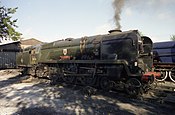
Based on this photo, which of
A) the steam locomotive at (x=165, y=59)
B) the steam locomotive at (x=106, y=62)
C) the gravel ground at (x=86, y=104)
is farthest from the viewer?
the steam locomotive at (x=165, y=59)

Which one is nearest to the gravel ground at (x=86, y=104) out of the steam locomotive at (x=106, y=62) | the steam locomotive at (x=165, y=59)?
the steam locomotive at (x=106, y=62)

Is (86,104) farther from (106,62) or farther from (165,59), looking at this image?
(165,59)

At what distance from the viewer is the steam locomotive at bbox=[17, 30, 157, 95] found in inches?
424

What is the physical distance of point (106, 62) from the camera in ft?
37.9

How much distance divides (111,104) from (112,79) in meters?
2.38

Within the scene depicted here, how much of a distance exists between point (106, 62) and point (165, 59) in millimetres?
6793

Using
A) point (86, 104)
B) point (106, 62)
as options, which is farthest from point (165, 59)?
point (86, 104)

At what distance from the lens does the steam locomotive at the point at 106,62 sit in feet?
35.4

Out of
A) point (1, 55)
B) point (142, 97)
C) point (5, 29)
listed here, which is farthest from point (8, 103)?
point (1, 55)

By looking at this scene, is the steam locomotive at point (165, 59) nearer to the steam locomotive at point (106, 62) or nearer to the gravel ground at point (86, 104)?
the gravel ground at point (86, 104)

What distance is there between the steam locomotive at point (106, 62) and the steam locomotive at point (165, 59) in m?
4.22

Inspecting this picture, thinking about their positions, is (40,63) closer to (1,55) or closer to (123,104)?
(123,104)

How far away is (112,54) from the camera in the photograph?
11.7 meters

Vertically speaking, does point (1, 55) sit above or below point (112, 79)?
above
